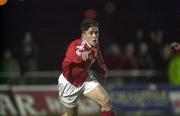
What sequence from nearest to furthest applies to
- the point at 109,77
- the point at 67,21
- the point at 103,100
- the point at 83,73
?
the point at 103,100 → the point at 83,73 → the point at 109,77 → the point at 67,21

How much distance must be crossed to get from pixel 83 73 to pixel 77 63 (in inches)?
8.7

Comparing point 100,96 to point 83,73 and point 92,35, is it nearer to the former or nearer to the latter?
point 83,73

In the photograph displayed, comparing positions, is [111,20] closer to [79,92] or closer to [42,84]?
[42,84]

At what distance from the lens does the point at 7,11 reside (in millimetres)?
19109

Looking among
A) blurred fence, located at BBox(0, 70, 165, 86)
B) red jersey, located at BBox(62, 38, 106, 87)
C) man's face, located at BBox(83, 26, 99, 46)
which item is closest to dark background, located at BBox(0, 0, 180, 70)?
blurred fence, located at BBox(0, 70, 165, 86)

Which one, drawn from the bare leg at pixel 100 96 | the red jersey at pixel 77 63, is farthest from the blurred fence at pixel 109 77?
the bare leg at pixel 100 96

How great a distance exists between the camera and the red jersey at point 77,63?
38.5ft

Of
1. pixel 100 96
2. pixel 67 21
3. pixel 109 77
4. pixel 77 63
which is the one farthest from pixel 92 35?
pixel 67 21

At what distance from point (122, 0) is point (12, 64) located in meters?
3.04

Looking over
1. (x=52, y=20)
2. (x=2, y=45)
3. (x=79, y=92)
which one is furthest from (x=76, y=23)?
(x=79, y=92)

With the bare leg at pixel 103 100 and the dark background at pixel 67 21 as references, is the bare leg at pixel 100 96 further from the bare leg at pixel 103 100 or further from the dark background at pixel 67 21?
the dark background at pixel 67 21

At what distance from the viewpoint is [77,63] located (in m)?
11.8

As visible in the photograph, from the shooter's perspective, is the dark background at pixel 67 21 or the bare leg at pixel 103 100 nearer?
the bare leg at pixel 103 100

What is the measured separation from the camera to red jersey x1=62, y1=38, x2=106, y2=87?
38.5 ft
